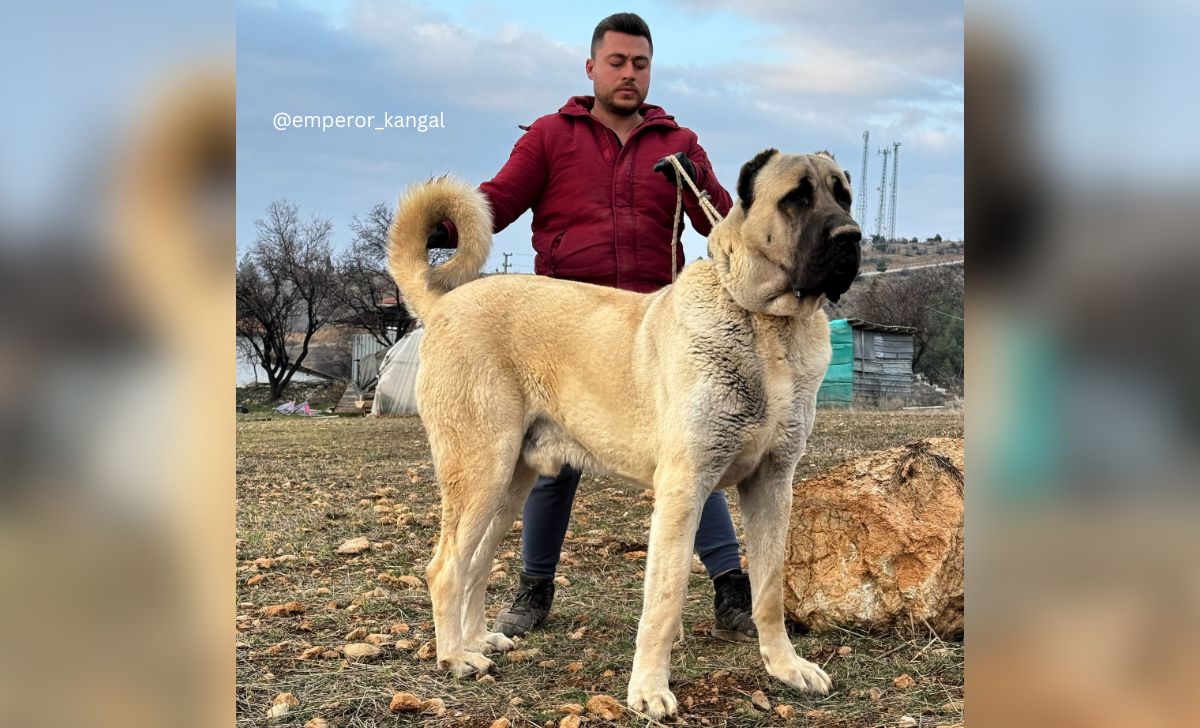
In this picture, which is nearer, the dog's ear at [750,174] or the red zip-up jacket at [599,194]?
the dog's ear at [750,174]

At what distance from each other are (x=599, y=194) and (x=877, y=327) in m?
20.0

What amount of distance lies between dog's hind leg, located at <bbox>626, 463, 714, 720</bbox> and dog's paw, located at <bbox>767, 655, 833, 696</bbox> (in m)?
0.51

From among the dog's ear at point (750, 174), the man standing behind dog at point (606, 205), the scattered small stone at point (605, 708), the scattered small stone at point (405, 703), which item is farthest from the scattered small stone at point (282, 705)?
the dog's ear at point (750, 174)

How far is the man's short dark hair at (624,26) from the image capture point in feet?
13.7

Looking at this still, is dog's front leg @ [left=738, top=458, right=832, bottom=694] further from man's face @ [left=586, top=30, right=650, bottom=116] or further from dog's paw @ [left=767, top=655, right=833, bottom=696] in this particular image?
man's face @ [left=586, top=30, right=650, bottom=116]

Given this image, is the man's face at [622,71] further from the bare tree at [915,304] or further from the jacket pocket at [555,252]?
the bare tree at [915,304]

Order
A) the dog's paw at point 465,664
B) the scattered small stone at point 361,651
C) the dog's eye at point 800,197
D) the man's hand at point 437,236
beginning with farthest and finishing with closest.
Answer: the man's hand at point 437,236
the scattered small stone at point 361,651
the dog's paw at point 465,664
the dog's eye at point 800,197

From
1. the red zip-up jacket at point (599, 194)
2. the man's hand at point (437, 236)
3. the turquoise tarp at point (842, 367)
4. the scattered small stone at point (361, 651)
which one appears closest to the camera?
the scattered small stone at point (361, 651)

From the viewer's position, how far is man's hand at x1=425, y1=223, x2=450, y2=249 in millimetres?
4023

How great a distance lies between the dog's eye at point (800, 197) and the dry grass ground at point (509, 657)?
6.17ft

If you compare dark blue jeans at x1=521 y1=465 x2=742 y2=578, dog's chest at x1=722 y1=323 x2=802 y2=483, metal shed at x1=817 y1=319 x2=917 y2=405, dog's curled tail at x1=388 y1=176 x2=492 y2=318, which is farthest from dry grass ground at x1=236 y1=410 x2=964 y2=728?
metal shed at x1=817 y1=319 x2=917 y2=405
